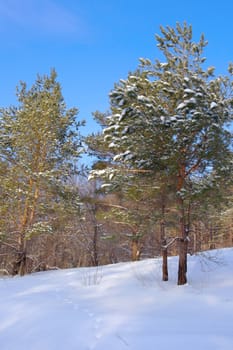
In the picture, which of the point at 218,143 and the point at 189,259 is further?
the point at 189,259

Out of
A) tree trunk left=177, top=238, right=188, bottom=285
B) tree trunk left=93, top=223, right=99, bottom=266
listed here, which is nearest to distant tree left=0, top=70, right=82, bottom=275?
tree trunk left=177, top=238, right=188, bottom=285

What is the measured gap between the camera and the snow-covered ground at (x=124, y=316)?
99.3 inches

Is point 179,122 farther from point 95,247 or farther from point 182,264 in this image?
point 95,247

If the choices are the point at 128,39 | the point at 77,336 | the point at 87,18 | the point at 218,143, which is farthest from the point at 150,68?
the point at 77,336

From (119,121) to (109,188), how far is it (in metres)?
1.83

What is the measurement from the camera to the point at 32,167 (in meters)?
10.1

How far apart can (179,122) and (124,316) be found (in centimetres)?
369

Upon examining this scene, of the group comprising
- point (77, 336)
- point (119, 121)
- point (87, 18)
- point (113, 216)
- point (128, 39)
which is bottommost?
point (77, 336)

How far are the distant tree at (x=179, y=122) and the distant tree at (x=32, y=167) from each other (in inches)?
175

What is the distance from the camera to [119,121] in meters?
5.60

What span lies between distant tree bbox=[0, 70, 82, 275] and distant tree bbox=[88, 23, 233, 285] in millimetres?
4445

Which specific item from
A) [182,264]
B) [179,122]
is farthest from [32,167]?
[182,264]

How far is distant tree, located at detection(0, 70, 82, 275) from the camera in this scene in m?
9.77

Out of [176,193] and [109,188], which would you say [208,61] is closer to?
[176,193]
